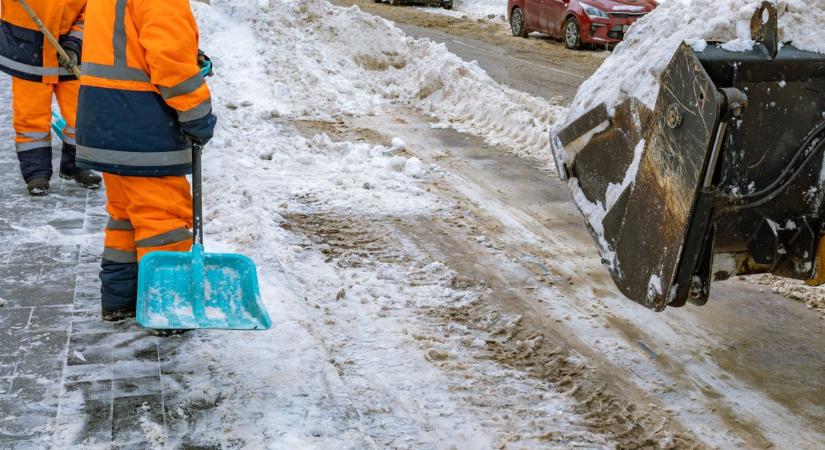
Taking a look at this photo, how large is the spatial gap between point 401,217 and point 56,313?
8.73 feet

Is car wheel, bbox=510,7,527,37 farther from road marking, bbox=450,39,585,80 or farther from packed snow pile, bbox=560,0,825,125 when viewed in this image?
packed snow pile, bbox=560,0,825,125

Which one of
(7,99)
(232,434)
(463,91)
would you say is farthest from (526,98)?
(232,434)

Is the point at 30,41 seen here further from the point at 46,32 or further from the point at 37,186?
the point at 37,186

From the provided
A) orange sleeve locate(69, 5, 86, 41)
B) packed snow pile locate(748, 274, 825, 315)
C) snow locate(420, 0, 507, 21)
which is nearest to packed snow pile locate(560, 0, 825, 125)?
packed snow pile locate(748, 274, 825, 315)

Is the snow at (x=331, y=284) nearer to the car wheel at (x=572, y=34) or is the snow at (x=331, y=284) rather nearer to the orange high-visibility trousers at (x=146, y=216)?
the orange high-visibility trousers at (x=146, y=216)

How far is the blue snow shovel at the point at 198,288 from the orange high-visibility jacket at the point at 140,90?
0.55 feet

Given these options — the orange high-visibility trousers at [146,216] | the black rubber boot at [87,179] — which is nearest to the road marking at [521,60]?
the black rubber boot at [87,179]

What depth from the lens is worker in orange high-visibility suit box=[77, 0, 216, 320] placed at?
12.5 ft

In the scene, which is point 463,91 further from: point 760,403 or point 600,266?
point 760,403

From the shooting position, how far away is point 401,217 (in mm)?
6426

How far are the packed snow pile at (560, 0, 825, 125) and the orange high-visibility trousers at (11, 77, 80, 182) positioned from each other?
3490 millimetres

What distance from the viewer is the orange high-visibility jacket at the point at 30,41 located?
19.4 ft

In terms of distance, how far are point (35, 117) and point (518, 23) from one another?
1335 centimetres

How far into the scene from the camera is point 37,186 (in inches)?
→ 242
